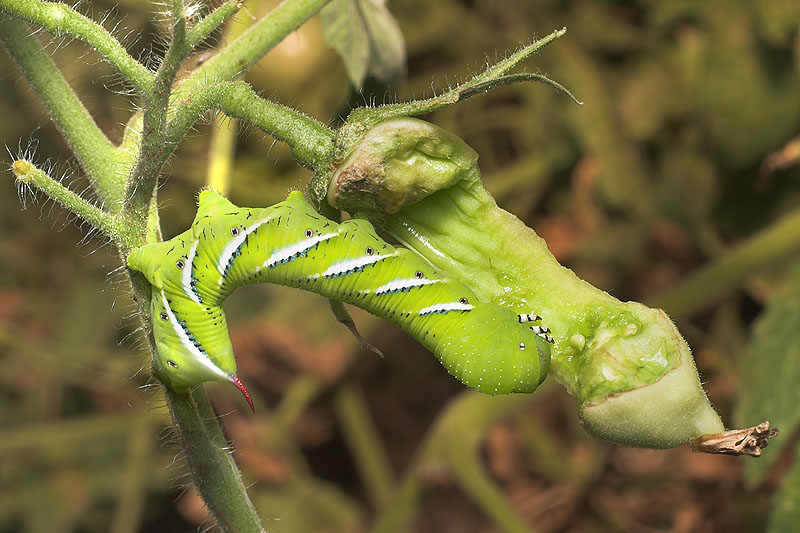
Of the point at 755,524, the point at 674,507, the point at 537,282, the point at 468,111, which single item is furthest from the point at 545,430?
the point at 537,282

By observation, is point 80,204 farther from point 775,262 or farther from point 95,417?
point 95,417

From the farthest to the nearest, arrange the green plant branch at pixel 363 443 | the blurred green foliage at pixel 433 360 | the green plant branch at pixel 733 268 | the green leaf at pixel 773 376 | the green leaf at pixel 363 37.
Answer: the green plant branch at pixel 363 443, the blurred green foliage at pixel 433 360, the green plant branch at pixel 733 268, the green leaf at pixel 363 37, the green leaf at pixel 773 376

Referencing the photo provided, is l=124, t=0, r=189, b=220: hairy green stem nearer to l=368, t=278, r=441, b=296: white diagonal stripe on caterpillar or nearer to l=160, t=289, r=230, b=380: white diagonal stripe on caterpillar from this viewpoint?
l=160, t=289, r=230, b=380: white diagonal stripe on caterpillar

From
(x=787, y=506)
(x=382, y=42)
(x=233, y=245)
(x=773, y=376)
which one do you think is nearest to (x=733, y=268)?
(x=773, y=376)

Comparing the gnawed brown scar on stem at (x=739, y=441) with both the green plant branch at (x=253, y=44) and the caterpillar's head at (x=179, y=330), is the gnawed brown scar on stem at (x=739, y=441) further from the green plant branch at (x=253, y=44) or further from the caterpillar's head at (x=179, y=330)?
the green plant branch at (x=253, y=44)

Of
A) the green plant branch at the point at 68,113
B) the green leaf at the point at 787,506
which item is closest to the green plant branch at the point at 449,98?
the green plant branch at the point at 68,113

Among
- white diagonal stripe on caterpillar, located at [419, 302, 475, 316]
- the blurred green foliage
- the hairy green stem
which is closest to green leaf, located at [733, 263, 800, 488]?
the blurred green foliage

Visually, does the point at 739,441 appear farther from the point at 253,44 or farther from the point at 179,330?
the point at 253,44
